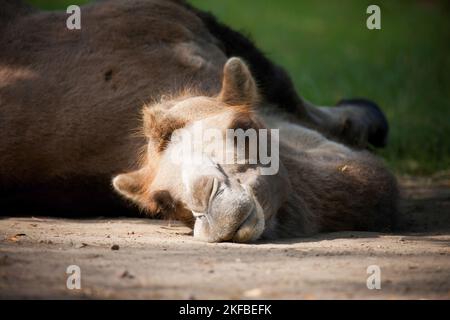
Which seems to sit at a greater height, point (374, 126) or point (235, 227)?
point (374, 126)

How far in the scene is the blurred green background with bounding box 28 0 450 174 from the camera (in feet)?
34.8

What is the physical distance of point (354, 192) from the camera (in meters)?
6.18

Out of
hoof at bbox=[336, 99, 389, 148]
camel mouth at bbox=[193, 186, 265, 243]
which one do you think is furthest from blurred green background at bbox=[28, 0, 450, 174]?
camel mouth at bbox=[193, 186, 265, 243]

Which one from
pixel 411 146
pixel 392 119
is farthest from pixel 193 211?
pixel 392 119

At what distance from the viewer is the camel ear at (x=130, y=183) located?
Answer: 5.81m

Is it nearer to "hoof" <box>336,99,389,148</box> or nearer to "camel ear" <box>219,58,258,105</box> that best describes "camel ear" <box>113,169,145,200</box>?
"camel ear" <box>219,58,258,105</box>

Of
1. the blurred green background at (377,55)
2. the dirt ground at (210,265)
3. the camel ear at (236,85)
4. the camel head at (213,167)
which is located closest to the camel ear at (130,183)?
the camel head at (213,167)

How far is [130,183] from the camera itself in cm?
582

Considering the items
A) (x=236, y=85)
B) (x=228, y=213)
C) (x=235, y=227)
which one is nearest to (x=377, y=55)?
(x=236, y=85)

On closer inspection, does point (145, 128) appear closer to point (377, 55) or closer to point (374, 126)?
A: point (374, 126)

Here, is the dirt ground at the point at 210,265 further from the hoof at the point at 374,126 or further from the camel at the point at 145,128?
the hoof at the point at 374,126

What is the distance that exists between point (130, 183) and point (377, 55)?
1082cm

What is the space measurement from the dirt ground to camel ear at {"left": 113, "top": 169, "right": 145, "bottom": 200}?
10.4 inches
